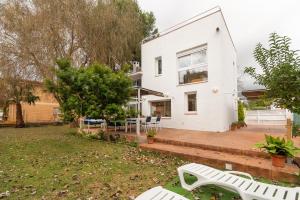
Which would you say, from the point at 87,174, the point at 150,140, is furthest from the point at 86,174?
the point at 150,140

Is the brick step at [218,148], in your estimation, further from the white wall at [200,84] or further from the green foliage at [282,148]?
the white wall at [200,84]

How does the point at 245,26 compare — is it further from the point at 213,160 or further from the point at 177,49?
the point at 213,160

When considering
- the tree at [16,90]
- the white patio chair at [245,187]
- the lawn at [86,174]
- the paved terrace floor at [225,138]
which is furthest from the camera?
the tree at [16,90]

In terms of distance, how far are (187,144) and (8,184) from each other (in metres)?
6.37

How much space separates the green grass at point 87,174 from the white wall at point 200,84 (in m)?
6.33

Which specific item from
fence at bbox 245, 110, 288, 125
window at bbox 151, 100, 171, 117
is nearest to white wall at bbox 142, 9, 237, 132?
window at bbox 151, 100, 171, 117

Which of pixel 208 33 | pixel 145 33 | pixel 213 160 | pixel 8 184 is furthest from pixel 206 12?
pixel 8 184

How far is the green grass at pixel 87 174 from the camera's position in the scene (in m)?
4.59

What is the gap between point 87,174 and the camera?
19.1 feet

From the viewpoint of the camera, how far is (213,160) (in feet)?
22.0

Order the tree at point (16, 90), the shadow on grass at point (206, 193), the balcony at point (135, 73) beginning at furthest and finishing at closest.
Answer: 1. the balcony at point (135, 73)
2. the tree at point (16, 90)
3. the shadow on grass at point (206, 193)

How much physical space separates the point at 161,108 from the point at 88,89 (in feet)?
26.7

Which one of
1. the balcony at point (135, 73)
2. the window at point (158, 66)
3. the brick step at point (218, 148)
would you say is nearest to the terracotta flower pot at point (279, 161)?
the brick step at point (218, 148)

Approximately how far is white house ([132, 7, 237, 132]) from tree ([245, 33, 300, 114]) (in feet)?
24.5
